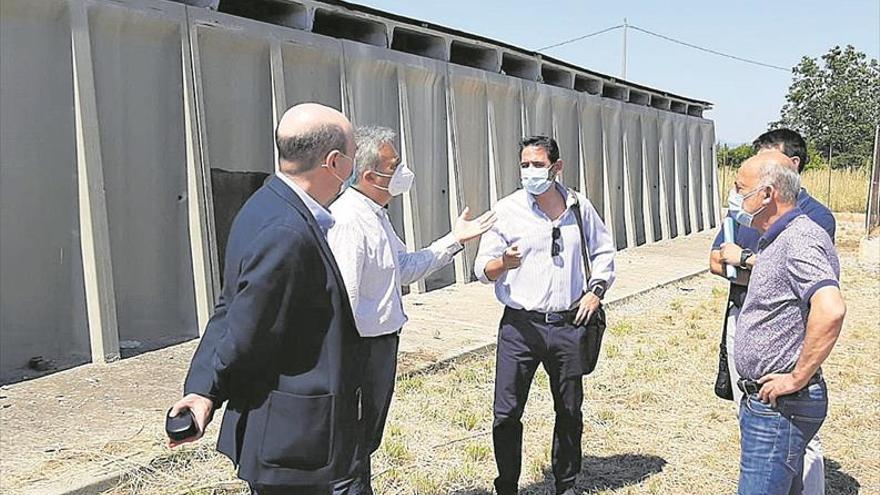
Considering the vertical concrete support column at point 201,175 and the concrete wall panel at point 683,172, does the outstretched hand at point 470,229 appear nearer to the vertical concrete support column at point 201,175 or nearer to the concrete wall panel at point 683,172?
the vertical concrete support column at point 201,175

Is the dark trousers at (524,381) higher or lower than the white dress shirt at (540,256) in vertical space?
lower

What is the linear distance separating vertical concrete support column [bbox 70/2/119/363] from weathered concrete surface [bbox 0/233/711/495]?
0.28m

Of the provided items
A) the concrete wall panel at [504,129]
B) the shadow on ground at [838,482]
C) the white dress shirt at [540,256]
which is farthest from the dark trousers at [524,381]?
the concrete wall panel at [504,129]

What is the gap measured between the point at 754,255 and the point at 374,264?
1.83 meters

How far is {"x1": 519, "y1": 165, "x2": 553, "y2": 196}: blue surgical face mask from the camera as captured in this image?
4.37m

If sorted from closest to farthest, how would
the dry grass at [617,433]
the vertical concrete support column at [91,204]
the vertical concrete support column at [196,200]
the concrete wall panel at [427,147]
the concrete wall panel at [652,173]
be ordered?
the dry grass at [617,433], the vertical concrete support column at [91,204], the vertical concrete support column at [196,200], the concrete wall panel at [427,147], the concrete wall panel at [652,173]

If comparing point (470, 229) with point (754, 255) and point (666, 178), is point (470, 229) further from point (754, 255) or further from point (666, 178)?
point (666, 178)

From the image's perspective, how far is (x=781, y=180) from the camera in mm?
3221

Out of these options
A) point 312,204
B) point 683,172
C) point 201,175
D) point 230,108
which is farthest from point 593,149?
point 312,204

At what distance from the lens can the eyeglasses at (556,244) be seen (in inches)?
169

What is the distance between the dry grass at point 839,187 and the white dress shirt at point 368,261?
24445 millimetres

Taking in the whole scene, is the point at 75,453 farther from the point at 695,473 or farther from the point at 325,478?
the point at 695,473

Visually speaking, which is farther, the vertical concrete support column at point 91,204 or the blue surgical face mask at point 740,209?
the vertical concrete support column at point 91,204

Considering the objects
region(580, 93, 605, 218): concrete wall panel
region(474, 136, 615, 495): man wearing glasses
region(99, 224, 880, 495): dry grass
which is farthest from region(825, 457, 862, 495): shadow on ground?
region(580, 93, 605, 218): concrete wall panel
